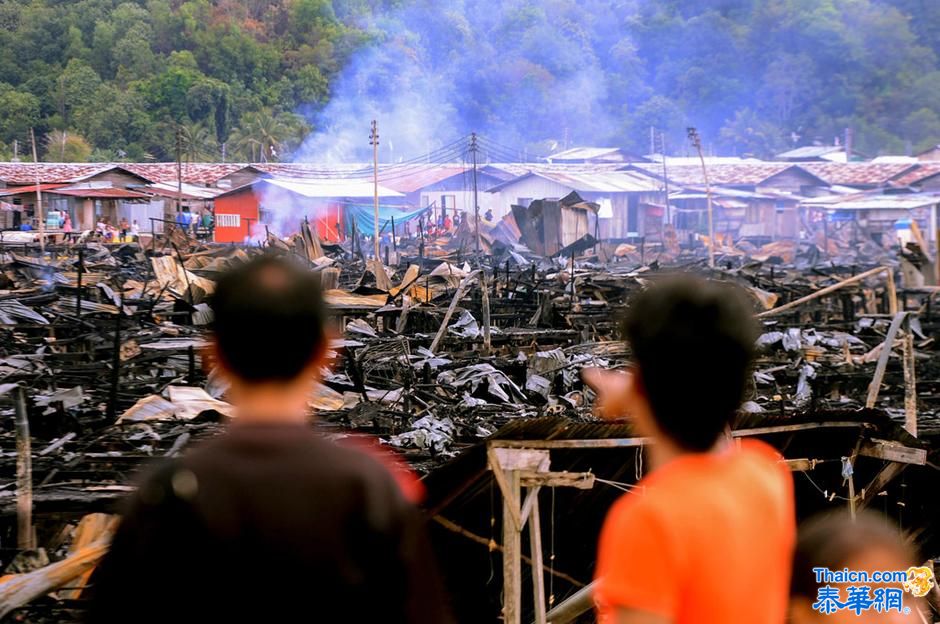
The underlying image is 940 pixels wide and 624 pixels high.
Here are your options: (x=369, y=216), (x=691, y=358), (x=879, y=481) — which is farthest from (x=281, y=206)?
(x=691, y=358)

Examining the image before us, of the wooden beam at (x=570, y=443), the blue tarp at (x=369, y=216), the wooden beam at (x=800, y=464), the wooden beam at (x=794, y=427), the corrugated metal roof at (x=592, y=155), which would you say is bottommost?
the wooden beam at (x=800, y=464)

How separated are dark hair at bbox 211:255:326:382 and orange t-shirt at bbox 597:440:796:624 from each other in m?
0.58

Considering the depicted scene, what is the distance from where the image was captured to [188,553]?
1599 millimetres

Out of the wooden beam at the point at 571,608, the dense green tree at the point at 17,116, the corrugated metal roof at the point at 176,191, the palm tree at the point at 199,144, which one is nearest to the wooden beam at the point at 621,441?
the wooden beam at the point at 571,608

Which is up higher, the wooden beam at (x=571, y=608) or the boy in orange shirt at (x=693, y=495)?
the boy in orange shirt at (x=693, y=495)

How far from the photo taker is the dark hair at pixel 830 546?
199cm

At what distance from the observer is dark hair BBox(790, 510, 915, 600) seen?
1990mm

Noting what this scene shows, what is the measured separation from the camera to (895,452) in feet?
16.7

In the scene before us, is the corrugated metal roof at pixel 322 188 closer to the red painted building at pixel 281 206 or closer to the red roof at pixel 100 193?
the red painted building at pixel 281 206

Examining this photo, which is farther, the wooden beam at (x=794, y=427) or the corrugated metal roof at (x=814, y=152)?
the corrugated metal roof at (x=814, y=152)

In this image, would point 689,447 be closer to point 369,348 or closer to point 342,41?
point 369,348

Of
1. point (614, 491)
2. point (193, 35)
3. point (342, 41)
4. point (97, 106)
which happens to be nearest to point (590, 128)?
point (342, 41)

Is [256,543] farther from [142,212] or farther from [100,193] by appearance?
[142,212]

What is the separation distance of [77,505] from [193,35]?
60077 millimetres
